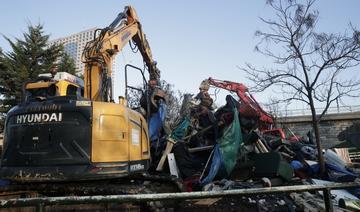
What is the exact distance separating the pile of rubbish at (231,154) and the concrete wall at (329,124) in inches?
1288

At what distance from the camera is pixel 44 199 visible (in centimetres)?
240

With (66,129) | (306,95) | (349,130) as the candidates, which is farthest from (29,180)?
(349,130)

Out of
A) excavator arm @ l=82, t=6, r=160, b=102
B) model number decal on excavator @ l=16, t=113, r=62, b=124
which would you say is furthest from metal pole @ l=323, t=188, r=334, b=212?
excavator arm @ l=82, t=6, r=160, b=102

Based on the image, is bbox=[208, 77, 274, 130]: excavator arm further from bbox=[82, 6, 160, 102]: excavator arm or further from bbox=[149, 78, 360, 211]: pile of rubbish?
bbox=[82, 6, 160, 102]: excavator arm

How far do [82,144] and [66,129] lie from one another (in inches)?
15.7

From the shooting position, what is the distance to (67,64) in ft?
102

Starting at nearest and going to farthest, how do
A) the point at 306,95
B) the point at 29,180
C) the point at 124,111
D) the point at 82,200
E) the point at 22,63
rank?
the point at 82,200 → the point at 29,180 → the point at 124,111 → the point at 306,95 → the point at 22,63

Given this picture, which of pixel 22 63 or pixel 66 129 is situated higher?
pixel 22 63

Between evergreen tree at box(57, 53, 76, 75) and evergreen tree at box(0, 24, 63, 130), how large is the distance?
3.40 ft

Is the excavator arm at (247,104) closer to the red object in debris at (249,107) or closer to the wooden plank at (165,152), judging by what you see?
the red object in debris at (249,107)

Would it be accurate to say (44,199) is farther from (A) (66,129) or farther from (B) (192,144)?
(B) (192,144)

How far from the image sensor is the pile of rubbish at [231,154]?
8367 millimetres

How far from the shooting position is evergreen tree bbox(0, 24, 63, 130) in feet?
85.3

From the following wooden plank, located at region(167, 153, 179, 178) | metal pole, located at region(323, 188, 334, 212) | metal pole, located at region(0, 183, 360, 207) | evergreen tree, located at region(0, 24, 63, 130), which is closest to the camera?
metal pole, located at region(0, 183, 360, 207)
